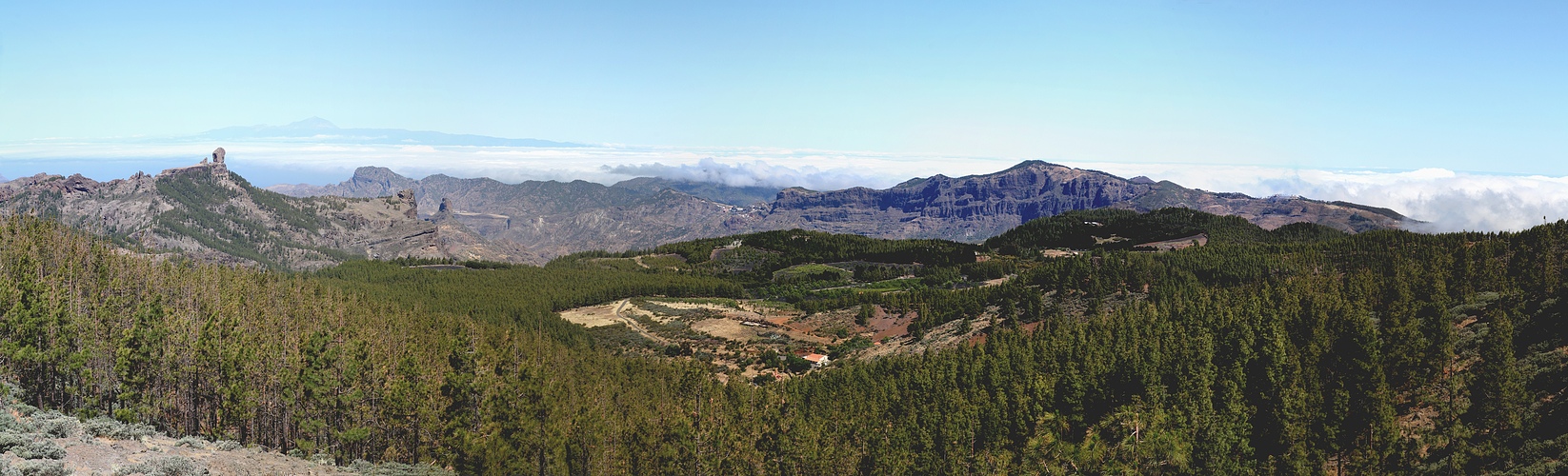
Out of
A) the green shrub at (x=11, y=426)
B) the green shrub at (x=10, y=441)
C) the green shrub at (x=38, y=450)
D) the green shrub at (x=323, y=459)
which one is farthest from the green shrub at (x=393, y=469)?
the green shrub at (x=10, y=441)

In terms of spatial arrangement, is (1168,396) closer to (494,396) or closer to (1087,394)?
(1087,394)

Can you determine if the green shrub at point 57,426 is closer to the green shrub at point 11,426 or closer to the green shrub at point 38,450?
the green shrub at point 11,426

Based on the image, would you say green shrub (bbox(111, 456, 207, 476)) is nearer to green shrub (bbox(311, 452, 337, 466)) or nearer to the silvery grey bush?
the silvery grey bush

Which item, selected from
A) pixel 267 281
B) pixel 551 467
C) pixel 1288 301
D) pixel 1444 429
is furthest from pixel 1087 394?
pixel 267 281

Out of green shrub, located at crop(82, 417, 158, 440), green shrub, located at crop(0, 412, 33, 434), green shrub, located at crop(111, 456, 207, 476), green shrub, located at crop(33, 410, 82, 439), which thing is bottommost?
green shrub, located at crop(82, 417, 158, 440)

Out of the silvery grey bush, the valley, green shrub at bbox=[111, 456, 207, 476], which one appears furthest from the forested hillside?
the silvery grey bush

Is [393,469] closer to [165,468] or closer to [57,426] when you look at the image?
[165,468]
